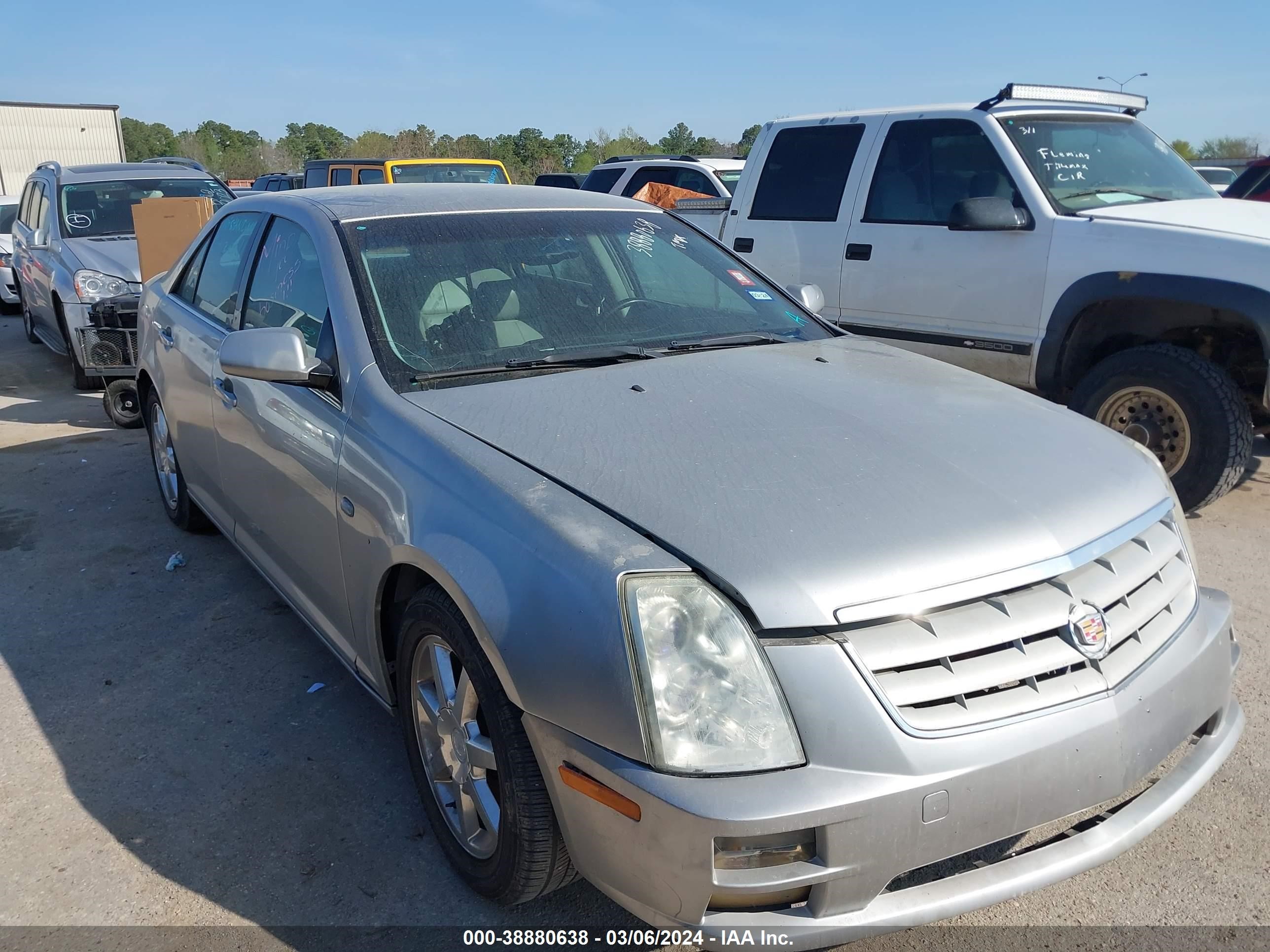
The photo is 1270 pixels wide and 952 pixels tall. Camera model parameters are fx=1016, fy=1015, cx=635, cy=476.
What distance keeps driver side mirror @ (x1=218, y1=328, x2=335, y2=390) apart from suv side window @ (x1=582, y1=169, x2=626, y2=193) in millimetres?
10180

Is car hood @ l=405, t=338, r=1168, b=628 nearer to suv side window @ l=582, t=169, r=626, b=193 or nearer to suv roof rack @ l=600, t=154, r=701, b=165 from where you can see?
suv roof rack @ l=600, t=154, r=701, b=165

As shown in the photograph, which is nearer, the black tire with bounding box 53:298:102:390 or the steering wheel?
the steering wheel

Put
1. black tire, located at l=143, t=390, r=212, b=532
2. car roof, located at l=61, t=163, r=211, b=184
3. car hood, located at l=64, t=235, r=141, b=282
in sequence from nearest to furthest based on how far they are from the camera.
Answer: black tire, located at l=143, t=390, r=212, b=532 → car hood, located at l=64, t=235, r=141, b=282 → car roof, located at l=61, t=163, r=211, b=184

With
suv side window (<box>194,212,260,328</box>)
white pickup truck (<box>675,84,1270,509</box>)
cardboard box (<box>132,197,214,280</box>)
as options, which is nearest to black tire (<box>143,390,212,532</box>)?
suv side window (<box>194,212,260,328</box>)

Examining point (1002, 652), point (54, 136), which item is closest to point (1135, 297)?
point (1002, 652)

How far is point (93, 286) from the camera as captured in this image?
8133mm

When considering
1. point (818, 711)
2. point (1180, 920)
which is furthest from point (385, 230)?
point (1180, 920)

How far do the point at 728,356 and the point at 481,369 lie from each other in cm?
79

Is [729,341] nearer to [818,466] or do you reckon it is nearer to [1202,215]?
[818,466]

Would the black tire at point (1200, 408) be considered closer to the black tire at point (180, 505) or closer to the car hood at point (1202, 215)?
the car hood at point (1202, 215)

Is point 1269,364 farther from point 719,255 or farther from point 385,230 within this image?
point 385,230

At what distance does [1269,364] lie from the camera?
4.71 m

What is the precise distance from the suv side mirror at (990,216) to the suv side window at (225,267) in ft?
11.7

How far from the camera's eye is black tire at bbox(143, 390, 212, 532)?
5004 mm
